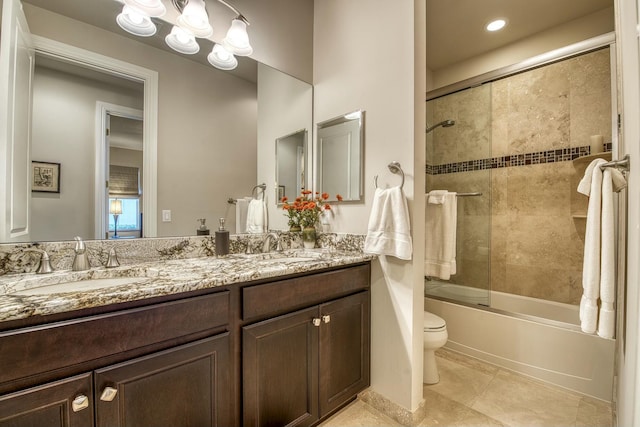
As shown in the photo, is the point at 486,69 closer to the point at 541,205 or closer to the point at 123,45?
the point at 541,205

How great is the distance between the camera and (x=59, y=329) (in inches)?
29.0

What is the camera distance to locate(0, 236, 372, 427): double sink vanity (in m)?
0.72

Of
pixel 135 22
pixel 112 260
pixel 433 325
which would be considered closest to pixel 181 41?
pixel 135 22

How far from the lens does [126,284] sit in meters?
0.96

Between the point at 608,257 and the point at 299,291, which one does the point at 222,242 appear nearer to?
the point at 299,291

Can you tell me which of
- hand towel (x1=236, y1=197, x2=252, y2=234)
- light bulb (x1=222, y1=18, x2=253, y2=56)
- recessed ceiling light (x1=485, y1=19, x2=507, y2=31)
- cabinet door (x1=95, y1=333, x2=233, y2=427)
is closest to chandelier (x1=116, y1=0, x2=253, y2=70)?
light bulb (x1=222, y1=18, x2=253, y2=56)

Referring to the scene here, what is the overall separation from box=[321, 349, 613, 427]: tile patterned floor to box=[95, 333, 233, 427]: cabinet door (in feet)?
2.57

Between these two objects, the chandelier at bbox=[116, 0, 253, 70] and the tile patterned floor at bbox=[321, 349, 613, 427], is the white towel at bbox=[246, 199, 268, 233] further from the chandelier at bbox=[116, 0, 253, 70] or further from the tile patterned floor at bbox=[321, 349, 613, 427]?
the tile patterned floor at bbox=[321, 349, 613, 427]

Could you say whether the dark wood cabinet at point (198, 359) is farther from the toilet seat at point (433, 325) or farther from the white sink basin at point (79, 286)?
the toilet seat at point (433, 325)

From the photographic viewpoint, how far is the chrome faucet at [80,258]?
1150mm

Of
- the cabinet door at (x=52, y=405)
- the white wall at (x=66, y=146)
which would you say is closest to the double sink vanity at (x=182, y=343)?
the cabinet door at (x=52, y=405)

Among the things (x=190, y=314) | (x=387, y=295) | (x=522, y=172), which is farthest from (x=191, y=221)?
(x=522, y=172)

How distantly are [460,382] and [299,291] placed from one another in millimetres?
1448

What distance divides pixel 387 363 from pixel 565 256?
6.05 feet
